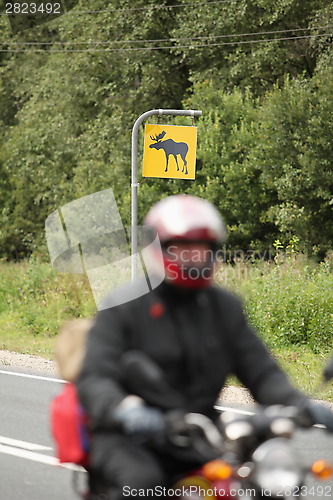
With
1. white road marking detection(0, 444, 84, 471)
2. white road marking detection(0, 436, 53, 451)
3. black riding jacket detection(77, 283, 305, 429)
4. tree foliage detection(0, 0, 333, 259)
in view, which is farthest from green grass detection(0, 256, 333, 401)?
tree foliage detection(0, 0, 333, 259)

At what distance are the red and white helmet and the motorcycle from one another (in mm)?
339

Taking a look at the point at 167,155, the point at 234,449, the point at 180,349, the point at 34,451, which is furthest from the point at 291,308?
the point at 234,449

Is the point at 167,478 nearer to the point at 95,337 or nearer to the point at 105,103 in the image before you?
the point at 95,337

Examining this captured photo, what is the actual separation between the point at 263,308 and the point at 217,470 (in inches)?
517

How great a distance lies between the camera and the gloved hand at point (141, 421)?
302 centimetres

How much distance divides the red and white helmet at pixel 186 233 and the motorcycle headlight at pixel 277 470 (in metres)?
0.67

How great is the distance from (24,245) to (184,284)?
1668 inches

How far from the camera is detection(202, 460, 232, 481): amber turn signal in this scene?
2977 millimetres

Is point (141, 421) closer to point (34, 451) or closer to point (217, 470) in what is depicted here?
point (217, 470)

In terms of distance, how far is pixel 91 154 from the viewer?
3762 centimetres

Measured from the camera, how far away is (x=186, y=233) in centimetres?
324

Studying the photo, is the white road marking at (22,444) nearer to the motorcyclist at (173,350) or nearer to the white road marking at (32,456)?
the white road marking at (32,456)

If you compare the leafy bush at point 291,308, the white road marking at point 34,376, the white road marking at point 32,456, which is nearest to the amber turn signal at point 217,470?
the white road marking at point 32,456

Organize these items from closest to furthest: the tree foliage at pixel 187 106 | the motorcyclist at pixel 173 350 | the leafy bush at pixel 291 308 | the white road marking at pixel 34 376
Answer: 1. the motorcyclist at pixel 173 350
2. the white road marking at pixel 34 376
3. the leafy bush at pixel 291 308
4. the tree foliage at pixel 187 106
